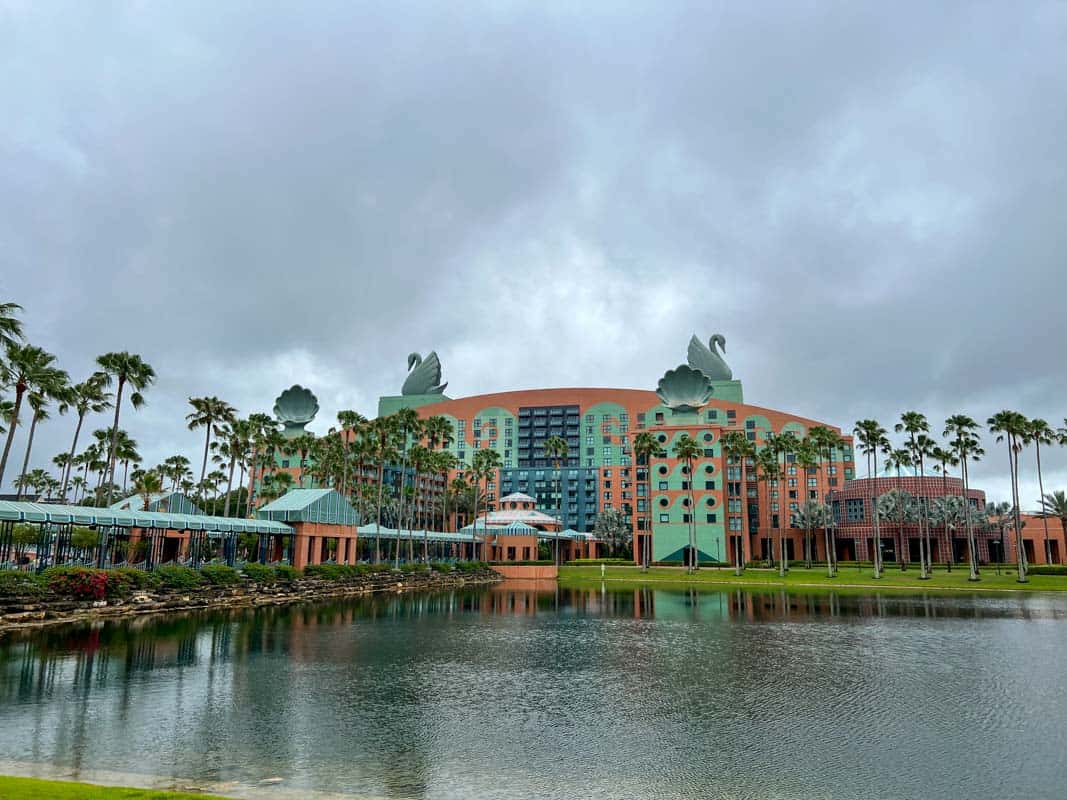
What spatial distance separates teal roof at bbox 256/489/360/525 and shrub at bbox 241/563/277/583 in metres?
10.2

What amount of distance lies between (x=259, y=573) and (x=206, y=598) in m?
6.02

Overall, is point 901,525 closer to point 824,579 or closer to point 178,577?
point 824,579

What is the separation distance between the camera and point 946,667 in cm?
2592

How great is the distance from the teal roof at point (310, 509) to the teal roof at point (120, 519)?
3.22 feet

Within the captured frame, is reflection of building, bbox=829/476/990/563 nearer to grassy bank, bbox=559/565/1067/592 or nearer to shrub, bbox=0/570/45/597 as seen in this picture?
grassy bank, bbox=559/565/1067/592

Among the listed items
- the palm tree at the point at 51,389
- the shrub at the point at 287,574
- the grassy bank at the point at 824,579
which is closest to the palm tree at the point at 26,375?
the palm tree at the point at 51,389

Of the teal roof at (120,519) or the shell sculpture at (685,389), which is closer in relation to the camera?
Result: the teal roof at (120,519)

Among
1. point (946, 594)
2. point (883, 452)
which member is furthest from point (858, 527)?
point (946, 594)

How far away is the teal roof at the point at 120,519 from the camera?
→ 127ft

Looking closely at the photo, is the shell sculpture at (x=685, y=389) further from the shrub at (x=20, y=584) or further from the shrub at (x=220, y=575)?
the shrub at (x=20, y=584)

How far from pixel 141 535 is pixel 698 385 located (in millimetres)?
81651

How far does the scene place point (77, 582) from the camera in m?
37.4

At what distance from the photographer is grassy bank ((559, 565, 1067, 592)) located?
6862cm

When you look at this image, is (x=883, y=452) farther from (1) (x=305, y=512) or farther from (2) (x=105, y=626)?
(2) (x=105, y=626)
